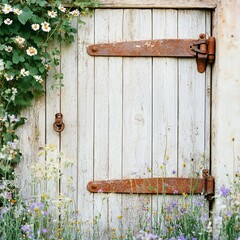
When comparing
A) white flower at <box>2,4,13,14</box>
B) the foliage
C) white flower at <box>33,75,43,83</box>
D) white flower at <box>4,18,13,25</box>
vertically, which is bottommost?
the foliage

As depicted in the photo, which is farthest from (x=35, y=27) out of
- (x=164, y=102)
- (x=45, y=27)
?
(x=164, y=102)

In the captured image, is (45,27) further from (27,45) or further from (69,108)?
(69,108)

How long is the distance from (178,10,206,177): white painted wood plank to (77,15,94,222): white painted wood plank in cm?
62

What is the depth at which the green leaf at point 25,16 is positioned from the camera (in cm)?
396

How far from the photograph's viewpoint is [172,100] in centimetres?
428

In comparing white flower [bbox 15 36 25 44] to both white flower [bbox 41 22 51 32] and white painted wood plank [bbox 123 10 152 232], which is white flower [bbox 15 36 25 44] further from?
white painted wood plank [bbox 123 10 152 232]

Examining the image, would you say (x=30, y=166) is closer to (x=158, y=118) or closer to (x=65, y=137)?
(x=65, y=137)

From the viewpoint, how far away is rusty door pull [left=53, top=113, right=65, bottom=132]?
167 inches

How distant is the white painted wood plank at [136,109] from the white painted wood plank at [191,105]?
22cm

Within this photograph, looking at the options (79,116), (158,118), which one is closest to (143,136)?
(158,118)

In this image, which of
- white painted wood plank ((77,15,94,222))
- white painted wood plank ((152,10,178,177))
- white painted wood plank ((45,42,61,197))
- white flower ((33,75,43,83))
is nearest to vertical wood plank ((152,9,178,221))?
white painted wood plank ((152,10,178,177))

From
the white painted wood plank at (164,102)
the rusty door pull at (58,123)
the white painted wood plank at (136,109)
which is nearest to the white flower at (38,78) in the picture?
the rusty door pull at (58,123)

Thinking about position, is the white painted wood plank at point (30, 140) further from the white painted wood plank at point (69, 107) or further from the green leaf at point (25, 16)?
the green leaf at point (25, 16)

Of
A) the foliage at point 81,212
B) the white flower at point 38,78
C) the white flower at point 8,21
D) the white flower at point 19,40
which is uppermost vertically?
the white flower at point 8,21
